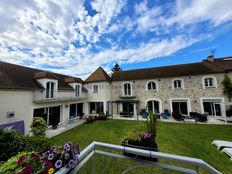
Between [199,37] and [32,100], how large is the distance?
22242 mm

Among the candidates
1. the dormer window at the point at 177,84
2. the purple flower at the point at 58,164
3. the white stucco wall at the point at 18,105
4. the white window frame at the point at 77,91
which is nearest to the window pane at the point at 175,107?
the dormer window at the point at 177,84

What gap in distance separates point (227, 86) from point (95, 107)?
20565mm

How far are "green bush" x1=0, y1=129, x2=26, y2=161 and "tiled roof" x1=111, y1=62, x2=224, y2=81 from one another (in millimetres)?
17168

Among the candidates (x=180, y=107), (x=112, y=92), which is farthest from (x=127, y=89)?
(x=180, y=107)

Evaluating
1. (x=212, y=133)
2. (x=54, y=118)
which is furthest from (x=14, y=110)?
(x=212, y=133)

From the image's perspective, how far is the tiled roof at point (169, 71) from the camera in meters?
16.6

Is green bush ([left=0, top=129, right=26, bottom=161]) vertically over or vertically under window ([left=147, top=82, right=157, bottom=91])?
under

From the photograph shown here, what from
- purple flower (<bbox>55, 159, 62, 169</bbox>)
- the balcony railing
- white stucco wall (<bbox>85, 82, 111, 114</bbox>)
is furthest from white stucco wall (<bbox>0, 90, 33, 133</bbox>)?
purple flower (<bbox>55, 159, 62, 169</bbox>)

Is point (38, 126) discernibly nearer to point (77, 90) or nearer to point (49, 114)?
point (49, 114)

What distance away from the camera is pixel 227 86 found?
14.5 m

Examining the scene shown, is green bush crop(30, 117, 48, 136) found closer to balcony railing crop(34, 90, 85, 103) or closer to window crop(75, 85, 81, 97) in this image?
balcony railing crop(34, 90, 85, 103)

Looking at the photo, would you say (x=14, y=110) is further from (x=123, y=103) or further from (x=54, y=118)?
(x=123, y=103)

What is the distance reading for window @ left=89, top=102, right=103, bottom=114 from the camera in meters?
20.2

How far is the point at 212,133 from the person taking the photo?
1029 cm
